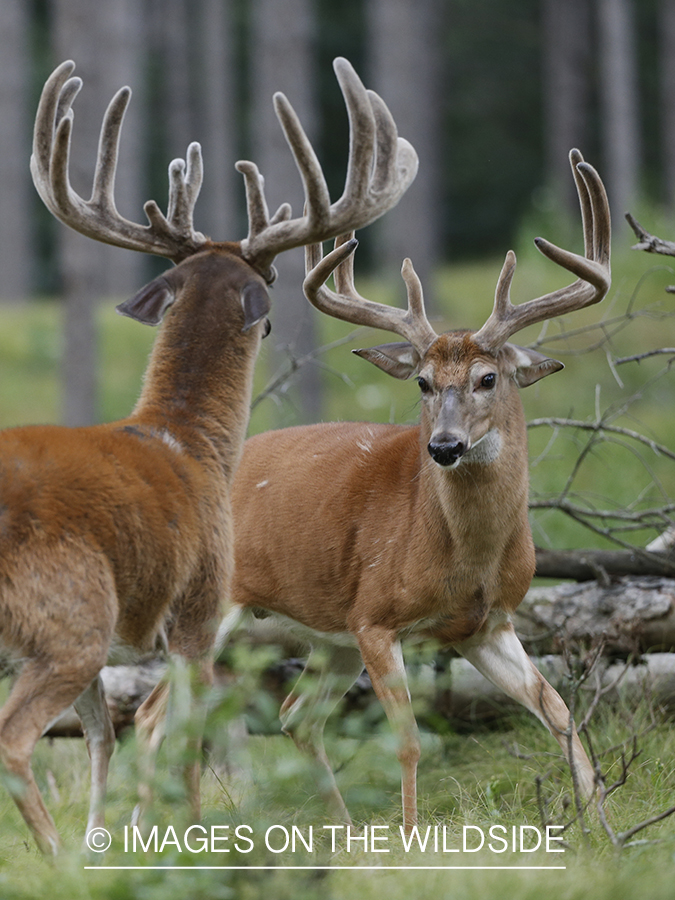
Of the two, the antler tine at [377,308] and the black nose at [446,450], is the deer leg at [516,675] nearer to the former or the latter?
the black nose at [446,450]

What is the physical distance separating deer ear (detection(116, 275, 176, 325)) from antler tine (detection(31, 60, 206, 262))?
27cm

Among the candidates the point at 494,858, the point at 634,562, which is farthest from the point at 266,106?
the point at 494,858

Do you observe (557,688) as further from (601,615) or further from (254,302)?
(254,302)

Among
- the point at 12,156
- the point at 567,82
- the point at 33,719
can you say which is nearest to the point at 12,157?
the point at 12,156

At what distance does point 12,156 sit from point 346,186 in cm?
1984

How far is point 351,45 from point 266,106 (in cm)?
1618

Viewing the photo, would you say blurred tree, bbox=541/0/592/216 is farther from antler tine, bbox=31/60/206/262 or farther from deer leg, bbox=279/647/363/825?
antler tine, bbox=31/60/206/262

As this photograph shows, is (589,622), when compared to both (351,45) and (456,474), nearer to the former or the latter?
(456,474)

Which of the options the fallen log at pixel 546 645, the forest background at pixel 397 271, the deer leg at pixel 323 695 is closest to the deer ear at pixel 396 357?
the forest background at pixel 397 271

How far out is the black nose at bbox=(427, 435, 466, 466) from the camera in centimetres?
415

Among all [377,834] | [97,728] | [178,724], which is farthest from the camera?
[97,728]

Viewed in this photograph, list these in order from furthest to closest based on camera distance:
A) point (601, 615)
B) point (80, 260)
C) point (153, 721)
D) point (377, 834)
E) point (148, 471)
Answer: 1. point (80, 260)
2. point (601, 615)
3. point (153, 721)
4. point (377, 834)
5. point (148, 471)

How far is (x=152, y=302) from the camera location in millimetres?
4430

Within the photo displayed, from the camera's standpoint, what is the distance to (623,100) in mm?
21250
